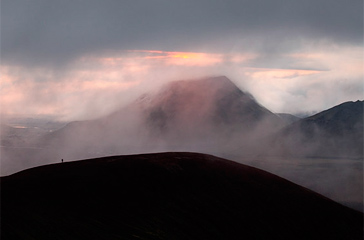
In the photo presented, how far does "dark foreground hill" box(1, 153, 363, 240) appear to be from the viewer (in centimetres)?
6399

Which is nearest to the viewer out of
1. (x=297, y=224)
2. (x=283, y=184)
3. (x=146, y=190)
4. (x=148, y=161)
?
(x=146, y=190)

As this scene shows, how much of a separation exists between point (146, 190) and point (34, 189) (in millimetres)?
22569

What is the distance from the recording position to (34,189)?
237 ft

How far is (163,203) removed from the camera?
85.1 m

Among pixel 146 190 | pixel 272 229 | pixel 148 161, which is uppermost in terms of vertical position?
pixel 148 161

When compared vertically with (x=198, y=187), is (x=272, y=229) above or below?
below

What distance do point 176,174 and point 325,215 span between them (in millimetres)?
34459

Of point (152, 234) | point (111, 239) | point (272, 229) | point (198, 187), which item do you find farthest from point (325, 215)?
point (111, 239)

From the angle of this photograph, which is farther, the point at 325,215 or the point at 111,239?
the point at 325,215

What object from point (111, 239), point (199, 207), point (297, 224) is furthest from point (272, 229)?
point (111, 239)

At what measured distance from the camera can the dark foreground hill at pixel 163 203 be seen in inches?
2519

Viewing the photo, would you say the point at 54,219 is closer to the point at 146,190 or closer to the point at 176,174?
the point at 146,190

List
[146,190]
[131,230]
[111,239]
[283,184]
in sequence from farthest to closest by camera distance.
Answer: [283,184]
[146,190]
[131,230]
[111,239]

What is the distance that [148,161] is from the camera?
104m
